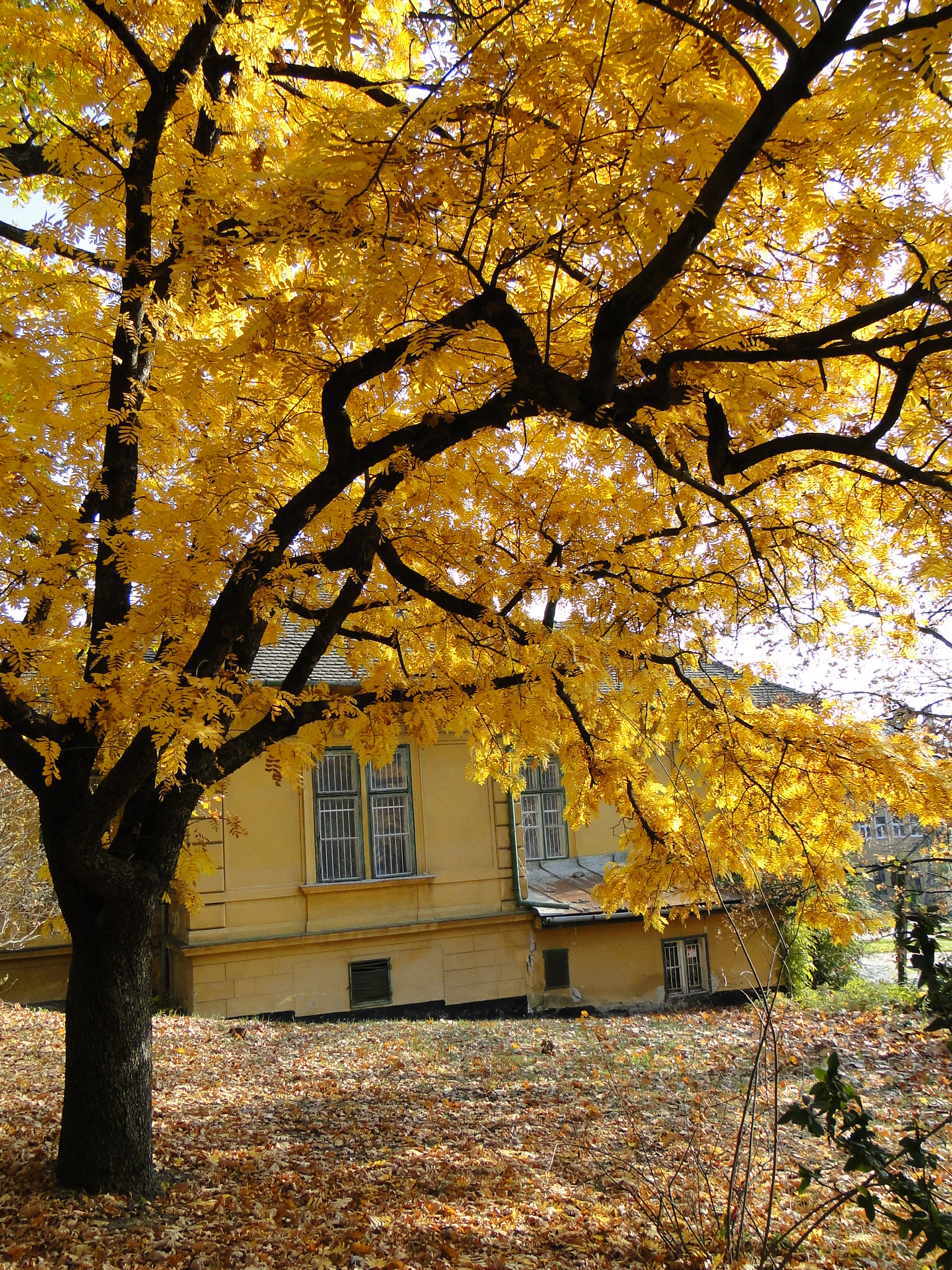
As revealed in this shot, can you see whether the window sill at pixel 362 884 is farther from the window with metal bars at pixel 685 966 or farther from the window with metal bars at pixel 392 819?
the window with metal bars at pixel 685 966

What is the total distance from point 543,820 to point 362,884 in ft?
13.9

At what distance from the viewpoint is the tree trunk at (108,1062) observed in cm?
439

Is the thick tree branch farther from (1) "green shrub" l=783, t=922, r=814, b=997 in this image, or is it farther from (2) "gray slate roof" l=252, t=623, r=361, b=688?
(1) "green shrub" l=783, t=922, r=814, b=997

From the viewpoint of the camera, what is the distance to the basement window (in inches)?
528

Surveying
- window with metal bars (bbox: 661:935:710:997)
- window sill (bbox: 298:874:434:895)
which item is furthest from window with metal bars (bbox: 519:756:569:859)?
window sill (bbox: 298:874:434:895)

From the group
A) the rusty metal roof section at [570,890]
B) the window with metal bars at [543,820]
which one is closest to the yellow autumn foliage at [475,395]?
the rusty metal roof section at [570,890]

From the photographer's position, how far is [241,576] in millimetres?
4367

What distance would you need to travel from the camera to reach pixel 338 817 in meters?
12.8

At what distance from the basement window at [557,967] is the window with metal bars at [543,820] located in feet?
7.24

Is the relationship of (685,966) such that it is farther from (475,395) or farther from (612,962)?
(475,395)

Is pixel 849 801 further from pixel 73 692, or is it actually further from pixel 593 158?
pixel 73 692

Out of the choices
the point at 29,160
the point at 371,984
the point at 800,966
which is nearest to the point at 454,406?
the point at 29,160

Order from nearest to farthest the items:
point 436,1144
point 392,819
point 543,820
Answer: point 436,1144 < point 392,819 < point 543,820

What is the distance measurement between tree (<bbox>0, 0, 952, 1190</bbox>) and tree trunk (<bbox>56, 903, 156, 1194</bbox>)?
0.07 feet
